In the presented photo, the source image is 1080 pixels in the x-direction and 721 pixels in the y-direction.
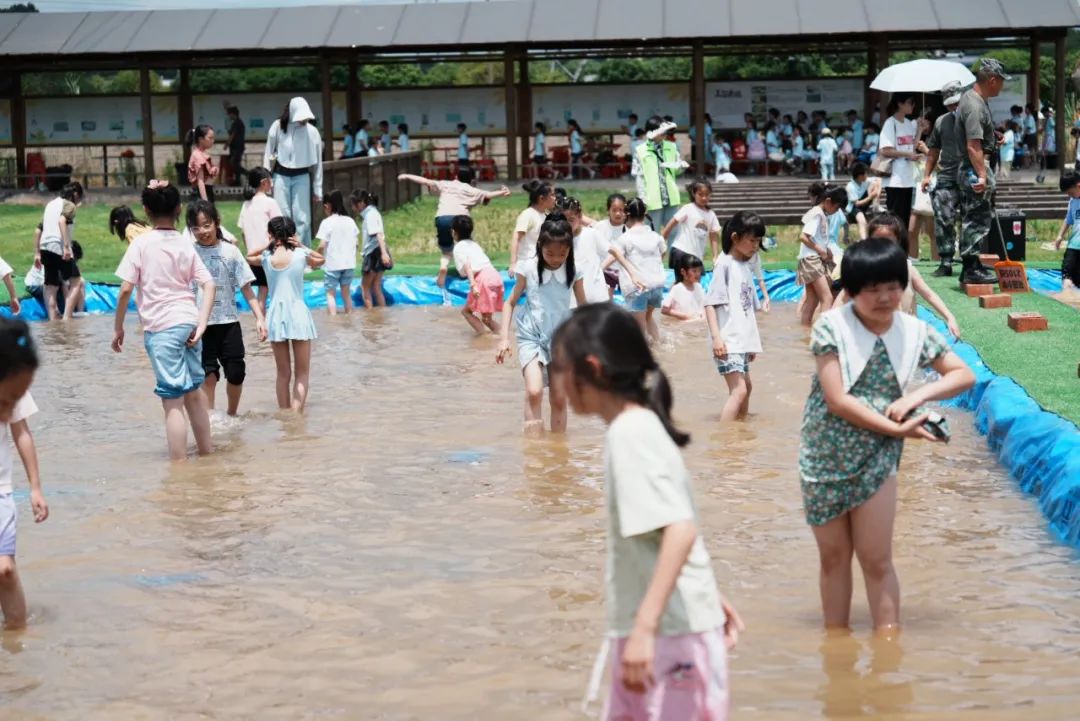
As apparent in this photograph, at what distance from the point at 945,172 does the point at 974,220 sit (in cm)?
69

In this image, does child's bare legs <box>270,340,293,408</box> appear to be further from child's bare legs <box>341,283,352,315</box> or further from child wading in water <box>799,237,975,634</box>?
child wading in water <box>799,237,975,634</box>

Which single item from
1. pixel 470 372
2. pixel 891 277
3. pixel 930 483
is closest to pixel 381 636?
pixel 891 277

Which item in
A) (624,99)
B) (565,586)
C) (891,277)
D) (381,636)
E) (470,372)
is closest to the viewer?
(891,277)

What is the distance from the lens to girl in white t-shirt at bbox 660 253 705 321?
556 inches

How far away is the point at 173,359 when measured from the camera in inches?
353

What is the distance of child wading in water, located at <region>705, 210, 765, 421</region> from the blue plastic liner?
4.97ft

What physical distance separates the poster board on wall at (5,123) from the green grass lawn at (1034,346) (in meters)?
22.4

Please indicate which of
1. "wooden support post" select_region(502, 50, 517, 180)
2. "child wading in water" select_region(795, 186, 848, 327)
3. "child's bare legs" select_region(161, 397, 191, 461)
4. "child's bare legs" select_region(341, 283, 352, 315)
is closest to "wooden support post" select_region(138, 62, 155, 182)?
"wooden support post" select_region(502, 50, 517, 180)

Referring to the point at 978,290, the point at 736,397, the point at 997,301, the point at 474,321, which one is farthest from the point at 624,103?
the point at 736,397

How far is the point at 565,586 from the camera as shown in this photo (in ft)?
21.6

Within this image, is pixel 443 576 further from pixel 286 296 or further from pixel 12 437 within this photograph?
pixel 286 296

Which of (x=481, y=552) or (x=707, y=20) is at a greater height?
(x=707, y=20)

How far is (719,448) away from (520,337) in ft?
4.69

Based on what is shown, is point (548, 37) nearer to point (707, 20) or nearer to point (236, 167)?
point (707, 20)
